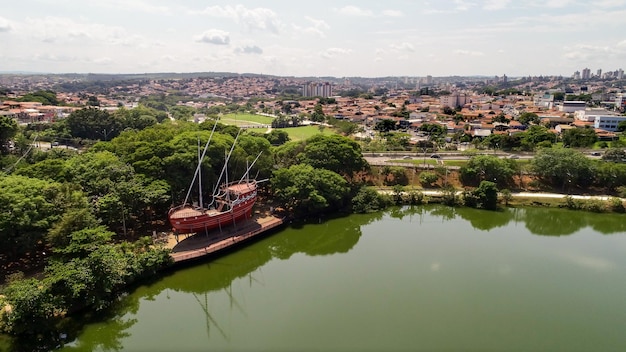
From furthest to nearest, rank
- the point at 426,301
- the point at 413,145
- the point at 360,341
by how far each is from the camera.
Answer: the point at 413,145
the point at 426,301
the point at 360,341

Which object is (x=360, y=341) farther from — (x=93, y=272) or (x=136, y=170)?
(x=136, y=170)

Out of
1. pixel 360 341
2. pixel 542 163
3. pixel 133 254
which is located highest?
pixel 542 163

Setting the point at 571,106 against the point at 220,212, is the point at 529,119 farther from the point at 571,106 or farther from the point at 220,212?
the point at 220,212

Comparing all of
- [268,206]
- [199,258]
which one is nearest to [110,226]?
[199,258]

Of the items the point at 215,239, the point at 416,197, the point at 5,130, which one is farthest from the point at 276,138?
the point at 215,239

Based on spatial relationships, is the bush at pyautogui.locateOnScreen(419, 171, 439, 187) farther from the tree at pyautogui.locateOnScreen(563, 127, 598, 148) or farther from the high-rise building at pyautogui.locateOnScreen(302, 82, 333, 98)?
the high-rise building at pyautogui.locateOnScreen(302, 82, 333, 98)

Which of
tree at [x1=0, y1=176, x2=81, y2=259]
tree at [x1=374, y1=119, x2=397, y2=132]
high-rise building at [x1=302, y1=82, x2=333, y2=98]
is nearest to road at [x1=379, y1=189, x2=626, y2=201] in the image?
tree at [x1=0, y1=176, x2=81, y2=259]
